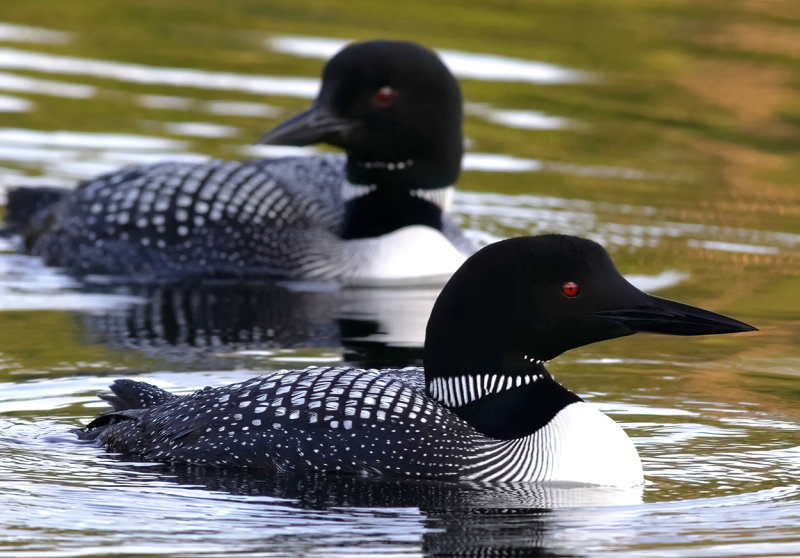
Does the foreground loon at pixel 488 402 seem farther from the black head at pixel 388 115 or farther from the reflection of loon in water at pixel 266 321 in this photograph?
the black head at pixel 388 115

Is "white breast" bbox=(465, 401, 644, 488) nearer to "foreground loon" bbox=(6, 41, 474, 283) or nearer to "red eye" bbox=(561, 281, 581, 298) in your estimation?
"red eye" bbox=(561, 281, 581, 298)

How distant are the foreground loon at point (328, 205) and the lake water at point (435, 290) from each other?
23 cm

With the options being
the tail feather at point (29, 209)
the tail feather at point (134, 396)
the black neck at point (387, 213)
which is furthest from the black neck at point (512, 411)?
the tail feather at point (29, 209)

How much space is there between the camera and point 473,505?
5.39m

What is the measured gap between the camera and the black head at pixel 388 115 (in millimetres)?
8844

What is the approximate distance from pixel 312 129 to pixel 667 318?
3.65 m

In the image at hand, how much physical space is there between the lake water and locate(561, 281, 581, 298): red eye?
1.89 feet

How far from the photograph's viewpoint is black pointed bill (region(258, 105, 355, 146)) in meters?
8.92

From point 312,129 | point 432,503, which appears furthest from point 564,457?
point 312,129

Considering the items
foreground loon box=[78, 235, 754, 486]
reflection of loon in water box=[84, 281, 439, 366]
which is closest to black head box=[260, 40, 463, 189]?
reflection of loon in water box=[84, 281, 439, 366]

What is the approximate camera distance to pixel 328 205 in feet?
30.8

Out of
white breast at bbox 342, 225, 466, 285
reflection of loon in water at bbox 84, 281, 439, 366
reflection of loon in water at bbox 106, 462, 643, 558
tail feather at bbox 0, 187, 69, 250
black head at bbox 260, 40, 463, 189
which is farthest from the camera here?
tail feather at bbox 0, 187, 69, 250

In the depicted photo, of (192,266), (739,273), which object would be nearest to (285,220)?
(192,266)

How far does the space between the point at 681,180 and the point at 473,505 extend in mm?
5969
